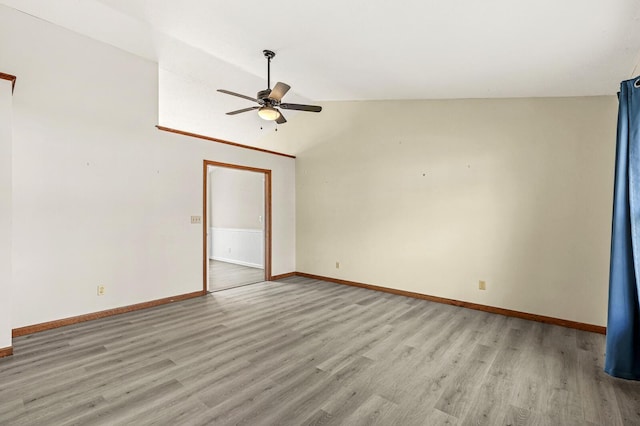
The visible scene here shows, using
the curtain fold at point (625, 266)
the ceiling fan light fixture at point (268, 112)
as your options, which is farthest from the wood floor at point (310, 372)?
the ceiling fan light fixture at point (268, 112)

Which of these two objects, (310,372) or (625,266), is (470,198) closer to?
(625,266)

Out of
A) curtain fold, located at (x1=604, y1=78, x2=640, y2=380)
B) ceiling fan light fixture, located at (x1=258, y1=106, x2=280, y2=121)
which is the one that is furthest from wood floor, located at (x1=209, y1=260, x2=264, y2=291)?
curtain fold, located at (x1=604, y1=78, x2=640, y2=380)

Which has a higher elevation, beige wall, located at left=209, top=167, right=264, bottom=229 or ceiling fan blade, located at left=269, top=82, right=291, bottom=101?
ceiling fan blade, located at left=269, top=82, right=291, bottom=101

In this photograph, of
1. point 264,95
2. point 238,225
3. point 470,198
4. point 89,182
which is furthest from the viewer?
point 238,225

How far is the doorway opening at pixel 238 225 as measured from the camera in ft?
19.6

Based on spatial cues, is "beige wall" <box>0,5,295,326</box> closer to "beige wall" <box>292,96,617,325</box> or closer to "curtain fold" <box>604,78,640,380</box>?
"beige wall" <box>292,96,617,325</box>

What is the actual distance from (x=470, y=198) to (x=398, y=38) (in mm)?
2515

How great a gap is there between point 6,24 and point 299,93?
3514mm

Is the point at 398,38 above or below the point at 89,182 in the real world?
above

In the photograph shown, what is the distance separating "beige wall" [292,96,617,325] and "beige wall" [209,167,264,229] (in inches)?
63.6

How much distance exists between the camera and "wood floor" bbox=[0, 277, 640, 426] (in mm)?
2006

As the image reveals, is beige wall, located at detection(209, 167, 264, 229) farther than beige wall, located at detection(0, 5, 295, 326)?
Yes

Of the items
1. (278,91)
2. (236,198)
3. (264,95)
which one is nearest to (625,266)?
(278,91)

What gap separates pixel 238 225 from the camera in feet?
24.8
